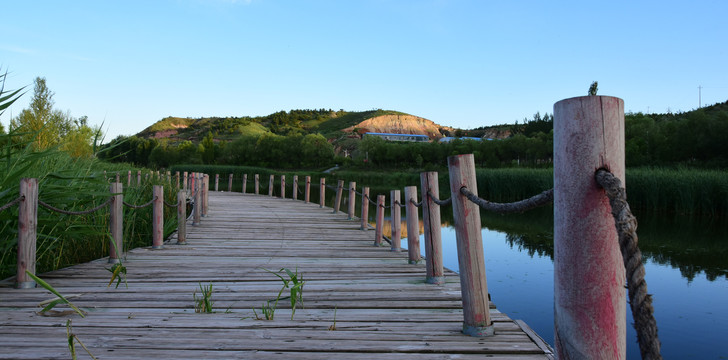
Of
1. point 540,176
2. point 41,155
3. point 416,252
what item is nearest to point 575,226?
point 416,252

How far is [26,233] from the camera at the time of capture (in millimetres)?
3965

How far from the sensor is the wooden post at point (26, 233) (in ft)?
13.0

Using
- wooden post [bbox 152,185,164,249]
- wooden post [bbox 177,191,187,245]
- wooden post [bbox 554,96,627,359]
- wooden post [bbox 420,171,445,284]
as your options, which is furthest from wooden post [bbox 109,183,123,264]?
wooden post [bbox 554,96,627,359]

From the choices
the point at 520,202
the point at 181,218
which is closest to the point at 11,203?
the point at 181,218

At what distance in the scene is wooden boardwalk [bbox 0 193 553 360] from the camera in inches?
103

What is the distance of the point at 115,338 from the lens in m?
2.75

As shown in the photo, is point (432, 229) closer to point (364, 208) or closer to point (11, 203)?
point (11, 203)

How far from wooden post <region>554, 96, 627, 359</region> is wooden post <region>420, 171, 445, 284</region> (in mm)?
2545

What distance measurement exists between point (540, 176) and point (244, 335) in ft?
63.7

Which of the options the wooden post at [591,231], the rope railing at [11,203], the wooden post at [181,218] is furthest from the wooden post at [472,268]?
the wooden post at [181,218]

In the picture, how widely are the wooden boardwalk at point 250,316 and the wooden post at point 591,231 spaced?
4.01 feet

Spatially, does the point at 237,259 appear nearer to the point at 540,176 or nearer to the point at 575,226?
the point at 575,226

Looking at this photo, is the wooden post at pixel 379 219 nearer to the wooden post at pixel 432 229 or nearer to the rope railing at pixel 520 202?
the wooden post at pixel 432 229

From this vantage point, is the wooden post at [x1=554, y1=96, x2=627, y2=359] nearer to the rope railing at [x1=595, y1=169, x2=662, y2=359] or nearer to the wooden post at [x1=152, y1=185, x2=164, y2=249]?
the rope railing at [x1=595, y1=169, x2=662, y2=359]
